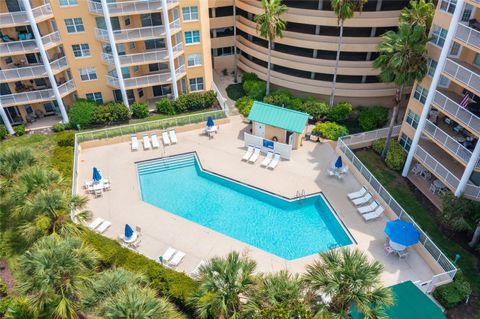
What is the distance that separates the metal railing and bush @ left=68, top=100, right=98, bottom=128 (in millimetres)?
25344

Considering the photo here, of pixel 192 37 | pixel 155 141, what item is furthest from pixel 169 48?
pixel 155 141

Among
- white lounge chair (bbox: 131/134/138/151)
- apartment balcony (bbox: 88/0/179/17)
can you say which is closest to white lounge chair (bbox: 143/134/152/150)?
white lounge chair (bbox: 131/134/138/151)

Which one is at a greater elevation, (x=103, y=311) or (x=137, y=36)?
(x=137, y=36)

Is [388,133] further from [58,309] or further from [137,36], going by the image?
[58,309]

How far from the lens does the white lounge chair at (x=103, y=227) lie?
2827 centimetres

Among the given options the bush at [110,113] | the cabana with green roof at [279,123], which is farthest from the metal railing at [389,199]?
the bush at [110,113]

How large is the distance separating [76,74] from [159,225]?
2064cm

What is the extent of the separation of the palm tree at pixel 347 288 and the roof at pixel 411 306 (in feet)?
→ 11.2

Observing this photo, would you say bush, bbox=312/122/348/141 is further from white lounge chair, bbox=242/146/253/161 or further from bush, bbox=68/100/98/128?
bush, bbox=68/100/98/128

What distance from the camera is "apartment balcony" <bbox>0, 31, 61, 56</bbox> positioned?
118 ft

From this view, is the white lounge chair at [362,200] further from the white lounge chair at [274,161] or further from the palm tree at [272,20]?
the palm tree at [272,20]

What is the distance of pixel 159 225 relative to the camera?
29.2 meters

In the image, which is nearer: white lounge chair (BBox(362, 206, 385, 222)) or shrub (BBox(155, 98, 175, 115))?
white lounge chair (BBox(362, 206, 385, 222))

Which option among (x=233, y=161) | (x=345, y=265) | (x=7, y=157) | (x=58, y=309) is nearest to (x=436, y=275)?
(x=345, y=265)
